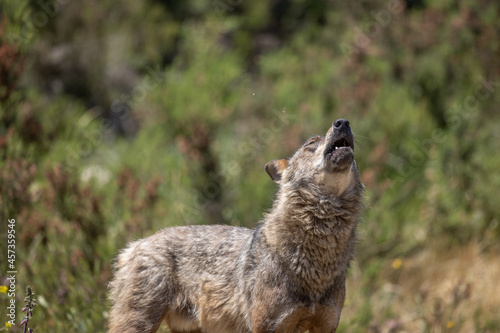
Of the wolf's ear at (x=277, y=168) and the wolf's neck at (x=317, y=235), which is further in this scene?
the wolf's ear at (x=277, y=168)

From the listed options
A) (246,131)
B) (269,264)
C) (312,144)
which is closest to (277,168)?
(312,144)

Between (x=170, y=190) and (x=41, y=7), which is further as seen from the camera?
(x=41, y=7)

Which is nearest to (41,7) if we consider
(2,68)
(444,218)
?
(2,68)

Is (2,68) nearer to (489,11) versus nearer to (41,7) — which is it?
(41,7)

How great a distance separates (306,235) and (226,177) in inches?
144

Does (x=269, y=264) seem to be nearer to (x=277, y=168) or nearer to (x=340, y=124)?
(x=277, y=168)

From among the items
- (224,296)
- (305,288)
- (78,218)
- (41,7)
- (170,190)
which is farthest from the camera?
(41,7)

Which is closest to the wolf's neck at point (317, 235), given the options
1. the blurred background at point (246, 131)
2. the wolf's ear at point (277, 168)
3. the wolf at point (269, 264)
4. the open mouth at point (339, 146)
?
the wolf at point (269, 264)

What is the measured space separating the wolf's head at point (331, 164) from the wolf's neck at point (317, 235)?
0.06 meters

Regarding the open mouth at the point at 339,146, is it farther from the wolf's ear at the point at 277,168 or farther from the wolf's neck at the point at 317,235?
the wolf's ear at the point at 277,168

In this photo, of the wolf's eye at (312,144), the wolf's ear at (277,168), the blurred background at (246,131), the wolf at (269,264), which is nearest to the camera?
the wolf at (269,264)

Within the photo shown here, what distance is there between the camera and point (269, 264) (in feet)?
11.7

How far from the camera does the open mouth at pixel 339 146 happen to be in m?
3.52

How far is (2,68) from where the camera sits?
19.5ft
